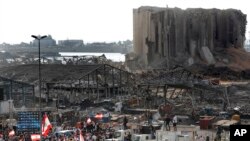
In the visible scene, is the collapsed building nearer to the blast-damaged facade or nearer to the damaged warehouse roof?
the blast-damaged facade

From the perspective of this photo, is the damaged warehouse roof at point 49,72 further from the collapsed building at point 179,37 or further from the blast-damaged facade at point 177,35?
the blast-damaged facade at point 177,35

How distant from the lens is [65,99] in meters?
50.3

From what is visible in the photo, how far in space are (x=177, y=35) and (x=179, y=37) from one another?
54 centimetres

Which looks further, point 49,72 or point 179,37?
point 179,37

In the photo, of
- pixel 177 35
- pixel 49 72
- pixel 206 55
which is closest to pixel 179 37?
pixel 177 35

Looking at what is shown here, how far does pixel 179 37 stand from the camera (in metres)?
103

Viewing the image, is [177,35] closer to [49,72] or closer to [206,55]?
[206,55]

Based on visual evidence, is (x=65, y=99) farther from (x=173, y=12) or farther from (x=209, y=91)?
(x=173, y=12)

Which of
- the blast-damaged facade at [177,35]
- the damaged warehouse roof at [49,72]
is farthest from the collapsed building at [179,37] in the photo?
the damaged warehouse roof at [49,72]

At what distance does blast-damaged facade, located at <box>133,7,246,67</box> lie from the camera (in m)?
100

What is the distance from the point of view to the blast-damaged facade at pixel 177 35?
100 m

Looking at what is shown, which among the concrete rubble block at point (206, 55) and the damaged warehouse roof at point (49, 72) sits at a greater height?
the concrete rubble block at point (206, 55)

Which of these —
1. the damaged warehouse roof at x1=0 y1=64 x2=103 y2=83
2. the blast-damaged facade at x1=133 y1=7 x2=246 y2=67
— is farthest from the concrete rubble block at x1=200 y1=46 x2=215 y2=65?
the damaged warehouse roof at x1=0 y1=64 x2=103 y2=83

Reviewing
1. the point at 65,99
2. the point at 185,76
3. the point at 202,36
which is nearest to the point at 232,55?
the point at 202,36
